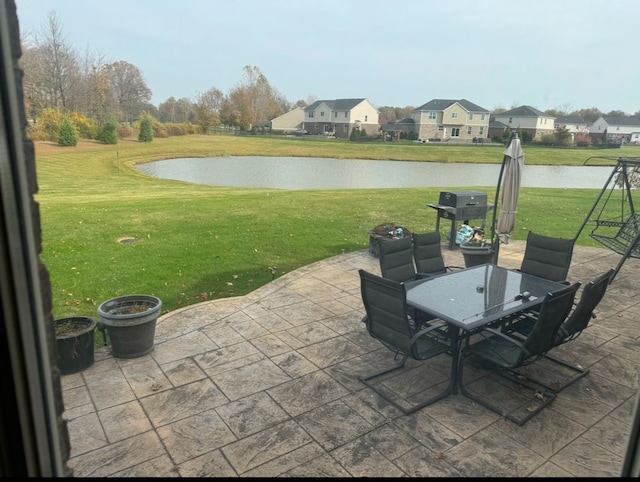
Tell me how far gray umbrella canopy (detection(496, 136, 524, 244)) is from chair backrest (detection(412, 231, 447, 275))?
37.9 inches

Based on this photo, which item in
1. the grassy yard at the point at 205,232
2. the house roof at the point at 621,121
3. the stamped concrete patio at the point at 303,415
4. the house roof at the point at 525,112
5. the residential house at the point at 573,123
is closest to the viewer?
the stamped concrete patio at the point at 303,415

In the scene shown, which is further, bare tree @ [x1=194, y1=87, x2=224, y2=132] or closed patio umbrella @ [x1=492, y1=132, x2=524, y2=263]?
bare tree @ [x1=194, y1=87, x2=224, y2=132]

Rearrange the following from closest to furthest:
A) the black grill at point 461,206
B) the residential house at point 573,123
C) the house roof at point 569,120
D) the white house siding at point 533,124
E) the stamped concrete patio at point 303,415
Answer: the stamped concrete patio at point 303,415 → the black grill at point 461,206 → the white house siding at point 533,124 → the residential house at point 573,123 → the house roof at point 569,120

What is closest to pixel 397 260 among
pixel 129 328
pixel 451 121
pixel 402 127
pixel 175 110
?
pixel 129 328

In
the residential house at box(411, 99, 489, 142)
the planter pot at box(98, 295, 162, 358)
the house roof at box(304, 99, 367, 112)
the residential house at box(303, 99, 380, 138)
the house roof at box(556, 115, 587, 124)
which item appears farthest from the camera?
the house roof at box(556, 115, 587, 124)

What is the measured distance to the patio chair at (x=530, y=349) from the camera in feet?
11.7

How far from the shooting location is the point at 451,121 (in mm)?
62531

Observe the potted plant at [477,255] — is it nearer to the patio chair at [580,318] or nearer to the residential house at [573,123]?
the patio chair at [580,318]

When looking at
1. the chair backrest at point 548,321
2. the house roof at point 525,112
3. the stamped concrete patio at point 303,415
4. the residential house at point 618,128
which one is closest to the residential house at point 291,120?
the house roof at point 525,112

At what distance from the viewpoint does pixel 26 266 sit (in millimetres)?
1034

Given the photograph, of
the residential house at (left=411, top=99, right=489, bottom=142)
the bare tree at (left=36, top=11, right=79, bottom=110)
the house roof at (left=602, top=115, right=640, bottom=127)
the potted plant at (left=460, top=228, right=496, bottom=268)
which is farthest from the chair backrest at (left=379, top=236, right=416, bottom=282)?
the house roof at (left=602, top=115, right=640, bottom=127)

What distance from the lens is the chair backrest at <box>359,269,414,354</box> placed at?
369cm

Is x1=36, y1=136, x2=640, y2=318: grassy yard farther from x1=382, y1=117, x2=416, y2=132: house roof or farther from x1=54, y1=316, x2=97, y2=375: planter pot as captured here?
x1=382, y1=117, x2=416, y2=132: house roof

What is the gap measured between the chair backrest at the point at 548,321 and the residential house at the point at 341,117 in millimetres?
65678
